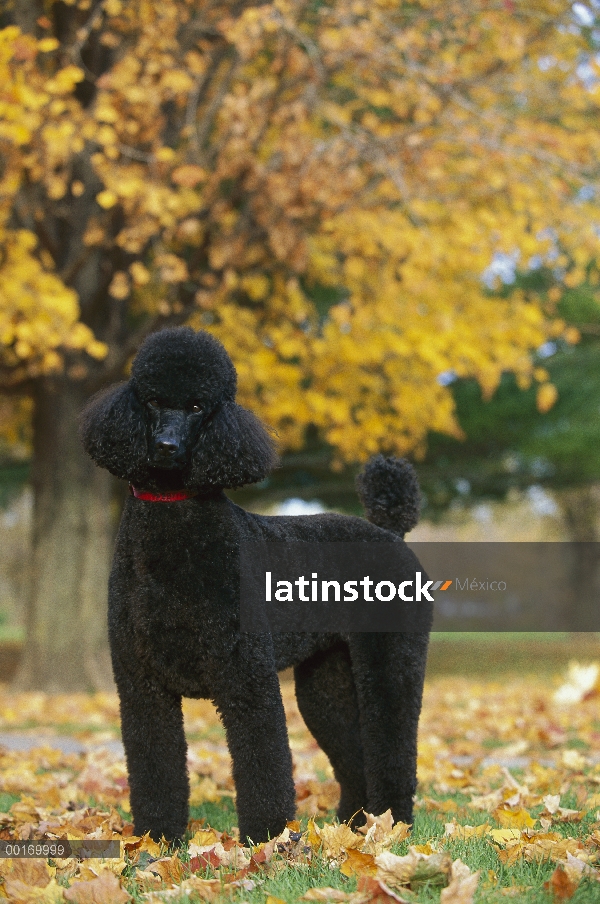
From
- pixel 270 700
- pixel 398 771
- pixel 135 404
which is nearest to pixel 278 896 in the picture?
pixel 270 700

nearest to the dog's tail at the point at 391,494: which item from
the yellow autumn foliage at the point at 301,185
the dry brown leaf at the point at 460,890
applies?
the dry brown leaf at the point at 460,890

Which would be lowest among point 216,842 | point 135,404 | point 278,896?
point 216,842

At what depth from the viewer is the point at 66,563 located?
886cm

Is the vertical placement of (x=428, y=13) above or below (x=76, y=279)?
above

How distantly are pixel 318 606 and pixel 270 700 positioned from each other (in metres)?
0.43

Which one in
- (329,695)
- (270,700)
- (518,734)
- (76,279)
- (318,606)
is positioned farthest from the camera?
(76,279)

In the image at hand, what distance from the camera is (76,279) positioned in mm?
9023

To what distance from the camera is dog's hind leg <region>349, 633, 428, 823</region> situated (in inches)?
130

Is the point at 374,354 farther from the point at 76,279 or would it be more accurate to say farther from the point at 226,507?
the point at 226,507

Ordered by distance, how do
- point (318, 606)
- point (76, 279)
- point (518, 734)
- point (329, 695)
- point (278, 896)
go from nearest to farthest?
point (278, 896) < point (318, 606) < point (329, 695) < point (518, 734) < point (76, 279)

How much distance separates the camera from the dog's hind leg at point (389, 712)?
331cm

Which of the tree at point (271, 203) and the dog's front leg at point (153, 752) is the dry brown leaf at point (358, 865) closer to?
the dog's front leg at point (153, 752)

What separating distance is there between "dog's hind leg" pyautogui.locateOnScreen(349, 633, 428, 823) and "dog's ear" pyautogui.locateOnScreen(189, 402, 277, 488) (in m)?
0.85

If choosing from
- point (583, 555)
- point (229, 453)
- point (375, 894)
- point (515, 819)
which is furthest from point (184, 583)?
point (583, 555)
